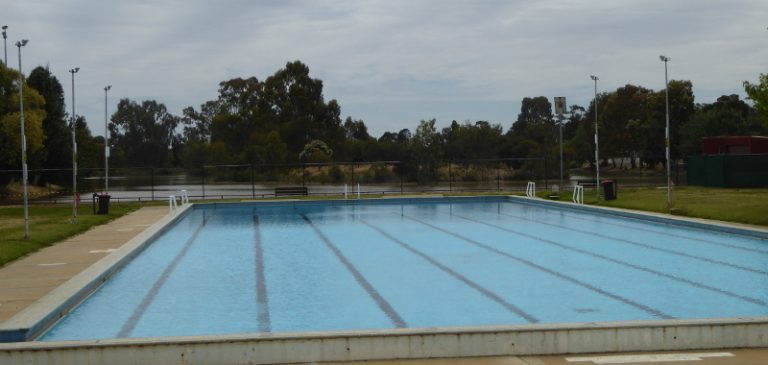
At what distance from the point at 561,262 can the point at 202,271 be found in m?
5.87

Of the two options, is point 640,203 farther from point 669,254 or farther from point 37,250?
point 37,250

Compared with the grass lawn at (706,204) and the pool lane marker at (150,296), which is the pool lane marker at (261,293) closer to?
the pool lane marker at (150,296)

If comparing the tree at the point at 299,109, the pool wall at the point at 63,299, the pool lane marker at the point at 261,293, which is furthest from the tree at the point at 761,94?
the tree at the point at 299,109

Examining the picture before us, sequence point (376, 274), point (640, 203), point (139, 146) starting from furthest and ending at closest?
1. point (139, 146)
2. point (640, 203)
3. point (376, 274)

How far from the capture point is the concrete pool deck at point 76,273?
621cm

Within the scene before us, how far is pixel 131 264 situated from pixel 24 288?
351 cm

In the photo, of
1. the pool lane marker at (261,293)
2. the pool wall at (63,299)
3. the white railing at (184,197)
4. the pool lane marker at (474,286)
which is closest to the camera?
the pool wall at (63,299)

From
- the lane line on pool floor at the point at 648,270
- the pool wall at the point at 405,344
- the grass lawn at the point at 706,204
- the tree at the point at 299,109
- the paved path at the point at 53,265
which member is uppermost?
the tree at the point at 299,109

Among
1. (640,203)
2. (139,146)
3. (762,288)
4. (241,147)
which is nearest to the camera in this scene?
(762,288)

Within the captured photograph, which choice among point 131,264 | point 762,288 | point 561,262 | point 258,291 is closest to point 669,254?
point 561,262

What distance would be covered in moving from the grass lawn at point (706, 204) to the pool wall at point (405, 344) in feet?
37.5

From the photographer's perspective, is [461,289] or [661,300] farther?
[461,289]

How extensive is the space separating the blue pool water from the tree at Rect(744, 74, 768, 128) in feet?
9.96

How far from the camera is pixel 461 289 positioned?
1036cm
